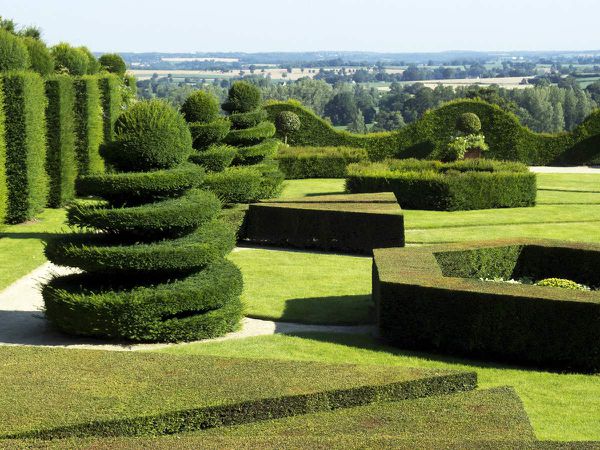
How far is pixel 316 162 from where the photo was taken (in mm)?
38438

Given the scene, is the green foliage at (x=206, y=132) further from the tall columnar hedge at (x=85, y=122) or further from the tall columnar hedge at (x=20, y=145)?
the tall columnar hedge at (x=85, y=122)

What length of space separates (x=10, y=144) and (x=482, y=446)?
20.4 metres

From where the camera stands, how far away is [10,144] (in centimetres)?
2520

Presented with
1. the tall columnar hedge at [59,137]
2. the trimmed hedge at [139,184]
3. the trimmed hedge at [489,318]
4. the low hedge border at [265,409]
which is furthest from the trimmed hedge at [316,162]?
the low hedge border at [265,409]

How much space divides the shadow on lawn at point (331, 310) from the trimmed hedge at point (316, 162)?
20978 mm

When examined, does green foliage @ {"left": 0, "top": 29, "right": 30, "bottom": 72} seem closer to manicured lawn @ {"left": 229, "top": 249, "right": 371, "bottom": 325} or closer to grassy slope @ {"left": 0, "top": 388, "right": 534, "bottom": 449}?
manicured lawn @ {"left": 229, "top": 249, "right": 371, "bottom": 325}

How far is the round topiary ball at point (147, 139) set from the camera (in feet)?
48.3

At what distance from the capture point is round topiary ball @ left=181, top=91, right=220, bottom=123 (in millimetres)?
25094

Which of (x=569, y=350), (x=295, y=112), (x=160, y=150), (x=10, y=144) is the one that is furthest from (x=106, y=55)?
(x=569, y=350)

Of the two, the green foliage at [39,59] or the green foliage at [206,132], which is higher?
the green foliage at [39,59]

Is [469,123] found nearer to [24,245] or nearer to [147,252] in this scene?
[24,245]

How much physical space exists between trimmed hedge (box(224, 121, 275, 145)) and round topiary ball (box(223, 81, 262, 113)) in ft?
2.47

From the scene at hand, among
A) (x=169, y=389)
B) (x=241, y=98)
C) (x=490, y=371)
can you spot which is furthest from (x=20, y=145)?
(x=169, y=389)

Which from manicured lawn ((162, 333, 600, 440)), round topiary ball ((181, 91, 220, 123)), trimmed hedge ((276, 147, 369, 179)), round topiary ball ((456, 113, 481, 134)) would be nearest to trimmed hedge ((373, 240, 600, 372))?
manicured lawn ((162, 333, 600, 440))
